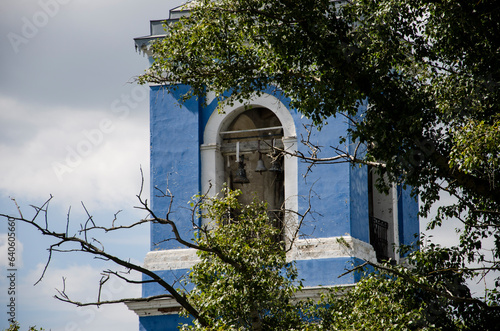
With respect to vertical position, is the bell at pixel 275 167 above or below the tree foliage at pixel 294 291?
above

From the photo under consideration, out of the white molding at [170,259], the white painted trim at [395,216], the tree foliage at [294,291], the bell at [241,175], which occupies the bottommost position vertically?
the tree foliage at [294,291]

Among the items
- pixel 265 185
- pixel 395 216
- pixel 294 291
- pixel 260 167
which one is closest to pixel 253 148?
pixel 260 167

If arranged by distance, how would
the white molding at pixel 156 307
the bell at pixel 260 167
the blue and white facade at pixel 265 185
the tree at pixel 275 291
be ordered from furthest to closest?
the bell at pixel 260 167 < the white molding at pixel 156 307 < the blue and white facade at pixel 265 185 < the tree at pixel 275 291

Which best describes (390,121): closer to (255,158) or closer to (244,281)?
(244,281)

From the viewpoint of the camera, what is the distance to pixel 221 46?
32.7 ft

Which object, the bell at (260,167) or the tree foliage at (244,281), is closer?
the tree foliage at (244,281)

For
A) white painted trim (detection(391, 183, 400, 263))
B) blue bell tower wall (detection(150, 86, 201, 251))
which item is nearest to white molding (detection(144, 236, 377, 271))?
blue bell tower wall (detection(150, 86, 201, 251))

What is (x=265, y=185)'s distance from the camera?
1316 cm

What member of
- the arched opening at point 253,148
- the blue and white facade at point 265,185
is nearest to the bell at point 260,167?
the arched opening at point 253,148

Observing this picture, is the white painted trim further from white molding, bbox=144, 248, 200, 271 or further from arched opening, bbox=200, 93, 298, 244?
white molding, bbox=144, 248, 200, 271

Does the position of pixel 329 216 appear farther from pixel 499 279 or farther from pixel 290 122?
pixel 499 279

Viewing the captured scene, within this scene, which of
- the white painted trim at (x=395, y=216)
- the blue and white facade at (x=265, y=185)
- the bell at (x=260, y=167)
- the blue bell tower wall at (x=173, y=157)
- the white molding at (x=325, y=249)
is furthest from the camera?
the white painted trim at (x=395, y=216)

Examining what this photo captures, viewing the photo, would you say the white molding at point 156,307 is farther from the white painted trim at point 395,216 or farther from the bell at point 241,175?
the white painted trim at point 395,216

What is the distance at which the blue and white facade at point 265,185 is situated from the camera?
468 inches
